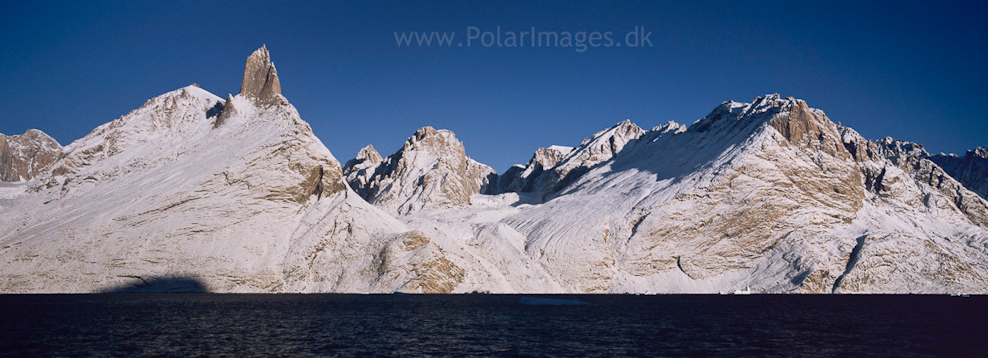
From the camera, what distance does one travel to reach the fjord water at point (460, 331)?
58.0 m

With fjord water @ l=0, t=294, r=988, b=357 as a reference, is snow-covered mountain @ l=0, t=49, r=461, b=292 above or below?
above

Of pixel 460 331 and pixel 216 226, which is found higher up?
pixel 216 226

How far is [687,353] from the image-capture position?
188 feet

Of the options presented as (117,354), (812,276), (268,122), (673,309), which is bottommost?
(117,354)

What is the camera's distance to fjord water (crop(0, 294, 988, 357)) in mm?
58031

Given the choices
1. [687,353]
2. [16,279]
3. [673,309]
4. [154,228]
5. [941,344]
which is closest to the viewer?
[687,353]

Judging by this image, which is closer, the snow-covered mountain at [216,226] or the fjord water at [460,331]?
the fjord water at [460,331]

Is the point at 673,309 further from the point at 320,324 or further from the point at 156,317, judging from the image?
the point at 156,317

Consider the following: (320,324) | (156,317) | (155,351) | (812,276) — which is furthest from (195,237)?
(812,276)

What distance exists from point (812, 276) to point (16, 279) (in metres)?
204

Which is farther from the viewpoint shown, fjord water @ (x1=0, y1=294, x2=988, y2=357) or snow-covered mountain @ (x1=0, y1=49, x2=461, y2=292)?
snow-covered mountain @ (x1=0, y1=49, x2=461, y2=292)

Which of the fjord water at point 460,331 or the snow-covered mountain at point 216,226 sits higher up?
the snow-covered mountain at point 216,226

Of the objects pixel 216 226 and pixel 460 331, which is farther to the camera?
pixel 216 226

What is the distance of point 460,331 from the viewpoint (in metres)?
74.4
